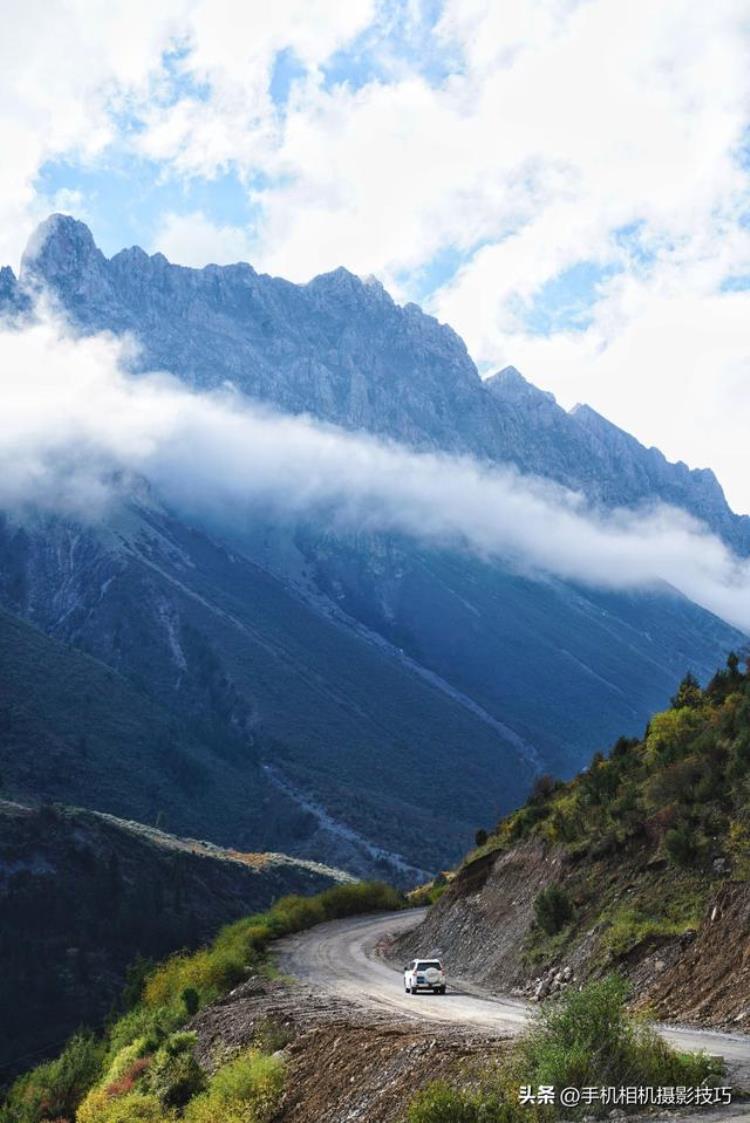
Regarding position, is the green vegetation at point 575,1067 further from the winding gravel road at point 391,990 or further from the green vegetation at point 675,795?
the green vegetation at point 675,795

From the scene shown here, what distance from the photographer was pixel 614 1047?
14008 millimetres

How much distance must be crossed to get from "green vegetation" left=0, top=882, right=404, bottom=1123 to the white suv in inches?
300

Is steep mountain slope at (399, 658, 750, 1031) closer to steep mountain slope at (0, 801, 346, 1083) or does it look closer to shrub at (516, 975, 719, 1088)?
shrub at (516, 975, 719, 1088)

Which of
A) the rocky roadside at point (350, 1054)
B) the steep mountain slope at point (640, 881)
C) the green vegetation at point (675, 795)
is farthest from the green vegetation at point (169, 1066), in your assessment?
the green vegetation at point (675, 795)

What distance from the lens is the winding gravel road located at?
1756 cm

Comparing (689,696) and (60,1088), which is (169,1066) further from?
(689,696)

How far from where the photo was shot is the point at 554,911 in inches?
1248

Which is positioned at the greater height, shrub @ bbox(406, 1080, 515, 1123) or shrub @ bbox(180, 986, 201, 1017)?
shrub @ bbox(406, 1080, 515, 1123)

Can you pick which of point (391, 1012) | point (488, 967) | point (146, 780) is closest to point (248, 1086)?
point (391, 1012)

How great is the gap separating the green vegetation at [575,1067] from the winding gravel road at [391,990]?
41.3 inches

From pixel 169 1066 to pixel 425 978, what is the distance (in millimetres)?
9969

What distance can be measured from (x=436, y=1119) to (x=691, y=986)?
10.8 m

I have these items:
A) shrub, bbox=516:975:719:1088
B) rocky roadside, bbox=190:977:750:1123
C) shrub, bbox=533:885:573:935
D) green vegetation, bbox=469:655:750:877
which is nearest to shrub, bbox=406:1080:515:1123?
shrub, bbox=516:975:719:1088

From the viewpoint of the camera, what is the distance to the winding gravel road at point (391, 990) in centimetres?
1756
